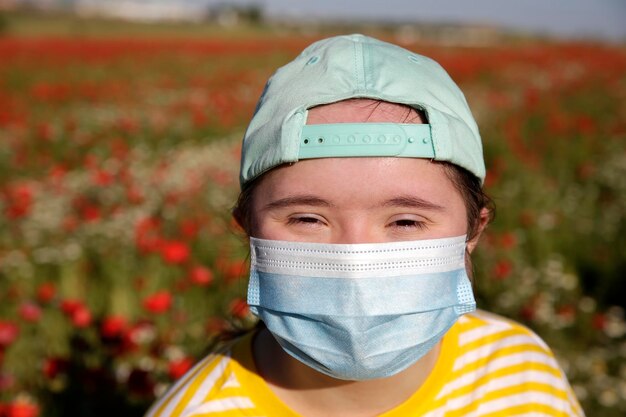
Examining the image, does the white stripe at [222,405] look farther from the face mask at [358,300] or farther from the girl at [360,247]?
the face mask at [358,300]

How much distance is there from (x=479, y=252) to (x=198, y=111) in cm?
569

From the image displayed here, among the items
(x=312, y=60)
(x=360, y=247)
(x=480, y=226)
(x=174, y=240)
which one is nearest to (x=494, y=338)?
(x=480, y=226)

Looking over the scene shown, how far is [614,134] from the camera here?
6652mm

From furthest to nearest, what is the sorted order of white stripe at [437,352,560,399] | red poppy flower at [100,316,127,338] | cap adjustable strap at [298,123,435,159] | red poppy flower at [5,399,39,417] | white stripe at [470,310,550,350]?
1. red poppy flower at [100,316,127,338]
2. red poppy flower at [5,399,39,417]
3. white stripe at [470,310,550,350]
4. white stripe at [437,352,560,399]
5. cap adjustable strap at [298,123,435,159]

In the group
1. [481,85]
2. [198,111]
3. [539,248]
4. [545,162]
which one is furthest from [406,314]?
[481,85]

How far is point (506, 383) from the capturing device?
139 cm

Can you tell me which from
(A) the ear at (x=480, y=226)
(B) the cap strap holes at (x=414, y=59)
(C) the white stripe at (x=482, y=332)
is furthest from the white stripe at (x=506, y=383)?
(B) the cap strap holes at (x=414, y=59)

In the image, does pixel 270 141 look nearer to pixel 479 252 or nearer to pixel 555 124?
pixel 479 252

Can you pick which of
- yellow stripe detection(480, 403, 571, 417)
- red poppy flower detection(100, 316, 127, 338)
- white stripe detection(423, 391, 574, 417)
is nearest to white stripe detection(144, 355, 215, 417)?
white stripe detection(423, 391, 574, 417)

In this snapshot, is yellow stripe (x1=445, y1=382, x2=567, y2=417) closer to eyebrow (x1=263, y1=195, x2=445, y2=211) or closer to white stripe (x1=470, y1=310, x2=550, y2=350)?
white stripe (x1=470, y1=310, x2=550, y2=350)

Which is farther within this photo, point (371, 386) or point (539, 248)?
point (539, 248)

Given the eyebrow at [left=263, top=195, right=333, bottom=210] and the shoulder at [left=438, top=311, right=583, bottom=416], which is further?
the shoulder at [left=438, top=311, right=583, bottom=416]

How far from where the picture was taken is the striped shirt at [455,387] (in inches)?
52.1

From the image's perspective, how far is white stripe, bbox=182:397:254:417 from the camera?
1290 mm
